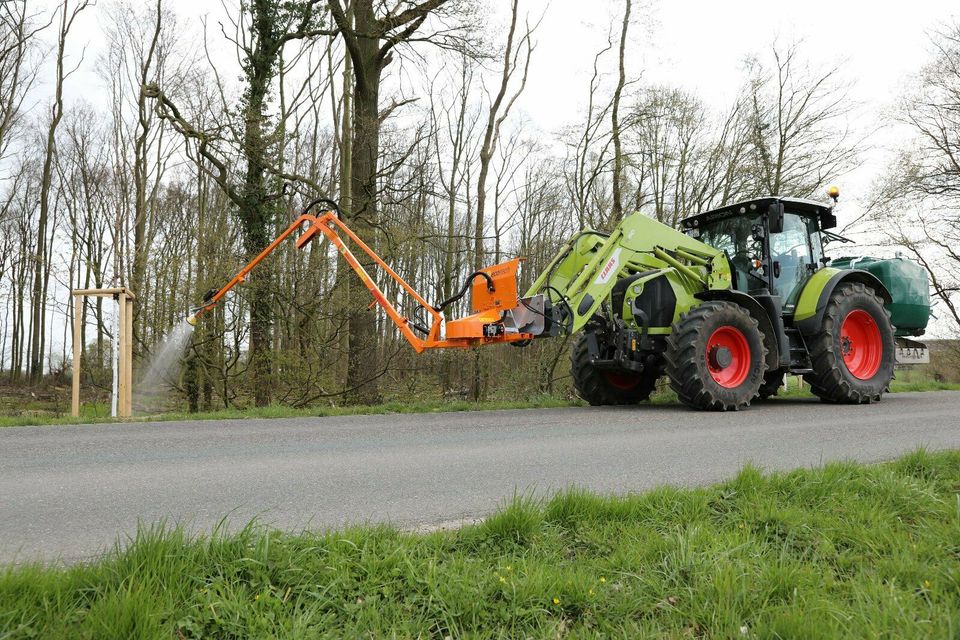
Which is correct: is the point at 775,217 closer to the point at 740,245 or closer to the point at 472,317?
the point at 740,245

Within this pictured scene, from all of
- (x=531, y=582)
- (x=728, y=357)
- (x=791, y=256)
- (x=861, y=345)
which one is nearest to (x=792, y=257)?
(x=791, y=256)

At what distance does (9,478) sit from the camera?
4.22 m

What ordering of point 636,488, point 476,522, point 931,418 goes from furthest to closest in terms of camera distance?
point 931,418 < point 636,488 < point 476,522

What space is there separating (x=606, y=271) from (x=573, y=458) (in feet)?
12.9

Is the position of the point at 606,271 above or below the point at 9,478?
above

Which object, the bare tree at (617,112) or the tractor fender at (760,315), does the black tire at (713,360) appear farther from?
the bare tree at (617,112)

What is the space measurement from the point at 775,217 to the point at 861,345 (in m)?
3.02

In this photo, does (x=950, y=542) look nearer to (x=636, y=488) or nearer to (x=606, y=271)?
(x=636, y=488)

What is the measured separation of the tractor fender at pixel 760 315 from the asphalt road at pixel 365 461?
134 centimetres

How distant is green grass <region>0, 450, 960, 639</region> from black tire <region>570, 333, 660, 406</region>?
6.58m

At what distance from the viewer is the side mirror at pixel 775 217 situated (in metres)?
9.28

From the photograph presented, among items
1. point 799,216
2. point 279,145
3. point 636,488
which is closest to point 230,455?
point 636,488

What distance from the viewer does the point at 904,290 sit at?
11156 millimetres

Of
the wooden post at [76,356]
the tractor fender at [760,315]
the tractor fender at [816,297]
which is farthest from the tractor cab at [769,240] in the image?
the wooden post at [76,356]
